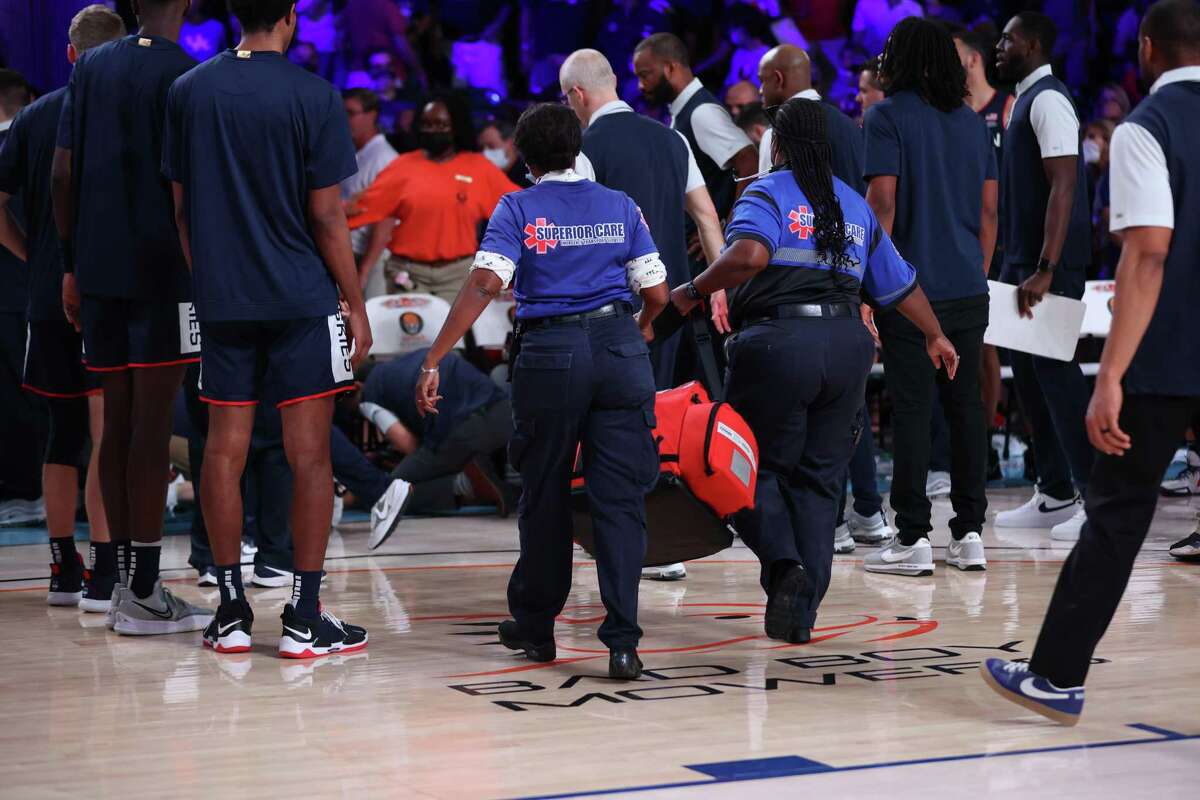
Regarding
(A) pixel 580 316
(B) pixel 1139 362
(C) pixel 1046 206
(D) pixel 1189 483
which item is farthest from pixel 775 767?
(D) pixel 1189 483

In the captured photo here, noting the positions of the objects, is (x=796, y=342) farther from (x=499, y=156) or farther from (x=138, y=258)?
(x=499, y=156)

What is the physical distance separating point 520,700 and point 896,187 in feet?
9.10

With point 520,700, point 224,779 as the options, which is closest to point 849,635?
point 520,700

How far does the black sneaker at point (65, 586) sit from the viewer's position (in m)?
5.13

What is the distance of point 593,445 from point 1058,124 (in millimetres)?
3062

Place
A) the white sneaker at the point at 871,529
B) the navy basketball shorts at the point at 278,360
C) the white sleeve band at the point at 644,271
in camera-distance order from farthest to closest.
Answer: the white sneaker at the point at 871,529 < the navy basketball shorts at the point at 278,360 < the white sleeve band at the point at 644,271

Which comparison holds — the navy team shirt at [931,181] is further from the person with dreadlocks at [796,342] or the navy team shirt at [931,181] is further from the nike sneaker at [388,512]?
the nike sneaker at [388,512]

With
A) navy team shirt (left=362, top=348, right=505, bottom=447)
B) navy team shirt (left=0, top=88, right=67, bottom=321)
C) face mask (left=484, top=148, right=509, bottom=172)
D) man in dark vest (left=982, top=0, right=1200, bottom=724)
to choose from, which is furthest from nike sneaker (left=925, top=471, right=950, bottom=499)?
man in dark vest (left=982, top=0, right=1200, bottom=724)

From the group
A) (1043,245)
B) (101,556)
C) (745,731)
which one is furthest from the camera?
(1043,245)

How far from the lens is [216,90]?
418cm

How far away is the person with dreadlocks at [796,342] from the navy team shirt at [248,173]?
1052 millimetres

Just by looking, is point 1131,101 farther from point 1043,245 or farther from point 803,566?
point 803,566

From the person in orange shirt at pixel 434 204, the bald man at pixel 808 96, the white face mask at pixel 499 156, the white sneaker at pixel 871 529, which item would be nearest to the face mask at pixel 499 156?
the white face mask at pixel 499 156

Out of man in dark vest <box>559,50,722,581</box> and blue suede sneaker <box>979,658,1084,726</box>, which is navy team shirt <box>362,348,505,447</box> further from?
blue suede sneaker <box>979,658,1084,726</box>
